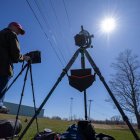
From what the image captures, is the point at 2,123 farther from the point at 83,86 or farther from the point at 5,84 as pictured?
the point at 83,86

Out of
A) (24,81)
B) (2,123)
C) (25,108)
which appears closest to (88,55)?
(24,81)

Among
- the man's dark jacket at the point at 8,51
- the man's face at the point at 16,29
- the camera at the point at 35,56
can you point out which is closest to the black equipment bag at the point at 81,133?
the man's dark jacket at the point at 8,51

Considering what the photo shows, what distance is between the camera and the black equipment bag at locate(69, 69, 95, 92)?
15.4ft

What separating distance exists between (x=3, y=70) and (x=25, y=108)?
294ft

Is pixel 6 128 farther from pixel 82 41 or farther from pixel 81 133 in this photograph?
pixel 82 41

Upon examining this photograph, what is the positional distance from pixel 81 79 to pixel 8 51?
4.84ft

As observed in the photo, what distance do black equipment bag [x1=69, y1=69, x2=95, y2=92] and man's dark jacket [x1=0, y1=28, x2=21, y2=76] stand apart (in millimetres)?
1161

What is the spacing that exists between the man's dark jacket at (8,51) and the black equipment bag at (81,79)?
1161mm

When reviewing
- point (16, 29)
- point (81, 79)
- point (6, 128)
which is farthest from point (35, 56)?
point (6, 128)

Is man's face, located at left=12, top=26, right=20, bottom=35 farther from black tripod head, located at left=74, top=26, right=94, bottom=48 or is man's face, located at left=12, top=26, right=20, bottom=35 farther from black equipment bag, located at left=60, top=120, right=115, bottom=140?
black equipment bag, located at left=60, top=120, right=115, bottom=140

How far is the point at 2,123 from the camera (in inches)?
156

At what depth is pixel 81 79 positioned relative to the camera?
4715 millimetres

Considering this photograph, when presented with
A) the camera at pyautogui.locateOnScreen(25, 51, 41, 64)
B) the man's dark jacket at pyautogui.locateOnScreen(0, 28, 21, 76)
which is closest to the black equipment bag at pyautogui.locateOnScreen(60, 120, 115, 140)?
the man's dark jacket at pyautogui.locateOnScreen(0, 28, 21, 76)

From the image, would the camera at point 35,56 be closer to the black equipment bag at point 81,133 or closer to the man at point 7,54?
the man at point 7,54
